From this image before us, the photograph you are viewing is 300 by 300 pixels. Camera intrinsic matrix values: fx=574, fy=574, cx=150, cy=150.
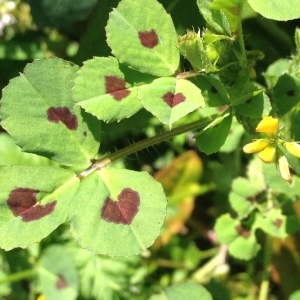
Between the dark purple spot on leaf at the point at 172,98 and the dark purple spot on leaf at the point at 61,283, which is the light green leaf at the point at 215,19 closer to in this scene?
the dark purple spot on leaf at the point at 172,98

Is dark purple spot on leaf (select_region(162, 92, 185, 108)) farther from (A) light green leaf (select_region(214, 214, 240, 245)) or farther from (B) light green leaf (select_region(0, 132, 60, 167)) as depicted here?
(B) light green leaf (select_region(0, 132, 60, 167))

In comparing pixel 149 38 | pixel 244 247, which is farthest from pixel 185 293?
pixel 149 38

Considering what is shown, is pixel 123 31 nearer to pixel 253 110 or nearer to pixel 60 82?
pixel 60 82

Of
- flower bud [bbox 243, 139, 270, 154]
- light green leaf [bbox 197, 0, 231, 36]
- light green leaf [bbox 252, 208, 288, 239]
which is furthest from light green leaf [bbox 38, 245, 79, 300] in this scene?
light green leaf [bbox 197, 0, 231, 36]

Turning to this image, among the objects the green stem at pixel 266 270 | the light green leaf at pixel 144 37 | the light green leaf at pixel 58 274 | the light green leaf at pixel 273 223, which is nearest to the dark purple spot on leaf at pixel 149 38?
the light green leaf at pixel 144 37

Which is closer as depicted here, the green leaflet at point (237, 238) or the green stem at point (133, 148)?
the green stem at point (133, 148)

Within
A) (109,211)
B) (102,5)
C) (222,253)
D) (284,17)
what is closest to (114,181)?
(109,211)
